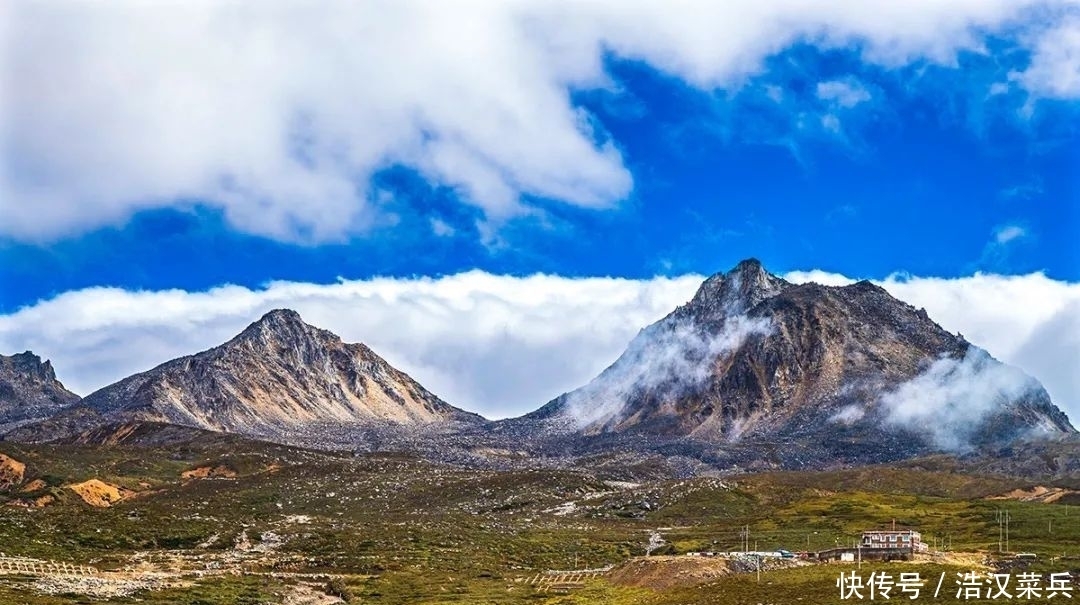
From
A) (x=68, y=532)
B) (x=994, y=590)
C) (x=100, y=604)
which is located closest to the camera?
(x=994, y=590)

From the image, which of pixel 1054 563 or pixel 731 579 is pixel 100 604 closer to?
pixel 731 579

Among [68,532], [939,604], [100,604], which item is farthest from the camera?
[68,532]

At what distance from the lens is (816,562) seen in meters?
166

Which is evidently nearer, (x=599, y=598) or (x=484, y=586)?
(x=599, y=598)

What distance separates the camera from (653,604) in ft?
441

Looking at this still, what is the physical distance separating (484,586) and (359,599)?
19.3 meters

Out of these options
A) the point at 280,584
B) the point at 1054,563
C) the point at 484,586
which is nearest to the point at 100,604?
the point at 280,584

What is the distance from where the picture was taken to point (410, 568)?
604 ft

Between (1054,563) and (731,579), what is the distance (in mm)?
49872

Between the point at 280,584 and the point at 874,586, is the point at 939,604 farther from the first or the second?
the point at 280,584

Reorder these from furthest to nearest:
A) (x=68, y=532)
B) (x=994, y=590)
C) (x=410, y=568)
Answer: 1. (x=68, y=532)
2. (x=410, y=568)
3. (x=994, y=590)

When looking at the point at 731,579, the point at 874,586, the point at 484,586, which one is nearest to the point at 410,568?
the point at 484,586

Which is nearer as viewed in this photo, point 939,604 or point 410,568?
point 939,604

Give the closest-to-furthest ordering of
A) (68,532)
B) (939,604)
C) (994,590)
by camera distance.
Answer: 1. (939,604)
2. (994,590)
3. (68,532)
